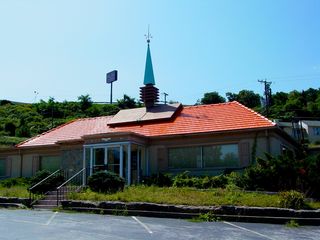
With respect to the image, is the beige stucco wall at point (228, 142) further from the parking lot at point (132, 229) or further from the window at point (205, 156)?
the parking lot at point (132, 229)

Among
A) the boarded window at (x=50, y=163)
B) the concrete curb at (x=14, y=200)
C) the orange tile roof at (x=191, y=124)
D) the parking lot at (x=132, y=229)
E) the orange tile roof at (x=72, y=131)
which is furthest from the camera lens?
the orange tile roof at (x=72, y=131)

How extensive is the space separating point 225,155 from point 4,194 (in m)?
11.7

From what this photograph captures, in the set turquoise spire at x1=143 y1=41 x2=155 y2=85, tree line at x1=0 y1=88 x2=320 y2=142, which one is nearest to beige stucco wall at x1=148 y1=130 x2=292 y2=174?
turquoise spire at x1=143 y1=41 x2=155 y2=85

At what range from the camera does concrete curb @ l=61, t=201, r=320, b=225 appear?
1372cm

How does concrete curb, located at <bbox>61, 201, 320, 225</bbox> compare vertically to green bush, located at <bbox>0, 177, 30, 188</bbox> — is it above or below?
below

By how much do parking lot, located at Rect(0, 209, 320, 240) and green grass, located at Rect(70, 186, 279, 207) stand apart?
5.09 feet

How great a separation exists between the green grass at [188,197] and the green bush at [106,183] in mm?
426

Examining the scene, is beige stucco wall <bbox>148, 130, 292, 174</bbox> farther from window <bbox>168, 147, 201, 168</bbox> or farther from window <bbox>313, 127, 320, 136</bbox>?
window <bbox>313, 127, 320, 136</bbox>

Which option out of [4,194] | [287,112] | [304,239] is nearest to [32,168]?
[4,194]

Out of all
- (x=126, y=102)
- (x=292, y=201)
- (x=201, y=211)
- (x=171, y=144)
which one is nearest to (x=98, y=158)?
(x=171, y=144)

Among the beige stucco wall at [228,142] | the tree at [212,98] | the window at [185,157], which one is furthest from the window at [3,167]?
the tree at [212,98]

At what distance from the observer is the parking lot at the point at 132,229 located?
1127 centimetres

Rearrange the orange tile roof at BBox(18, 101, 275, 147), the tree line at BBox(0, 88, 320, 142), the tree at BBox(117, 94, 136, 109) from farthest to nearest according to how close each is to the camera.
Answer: the tree at BBox(117, 94, 136, 109) → the tree line at BBox(0, 88, 320, 142) → the orange tile roof at BBox(18, 101, 275, 147)

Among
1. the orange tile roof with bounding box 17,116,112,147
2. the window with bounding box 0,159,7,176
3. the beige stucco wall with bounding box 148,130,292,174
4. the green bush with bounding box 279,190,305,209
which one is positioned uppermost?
the orange tile roof with bounding box 17,116,112,147
